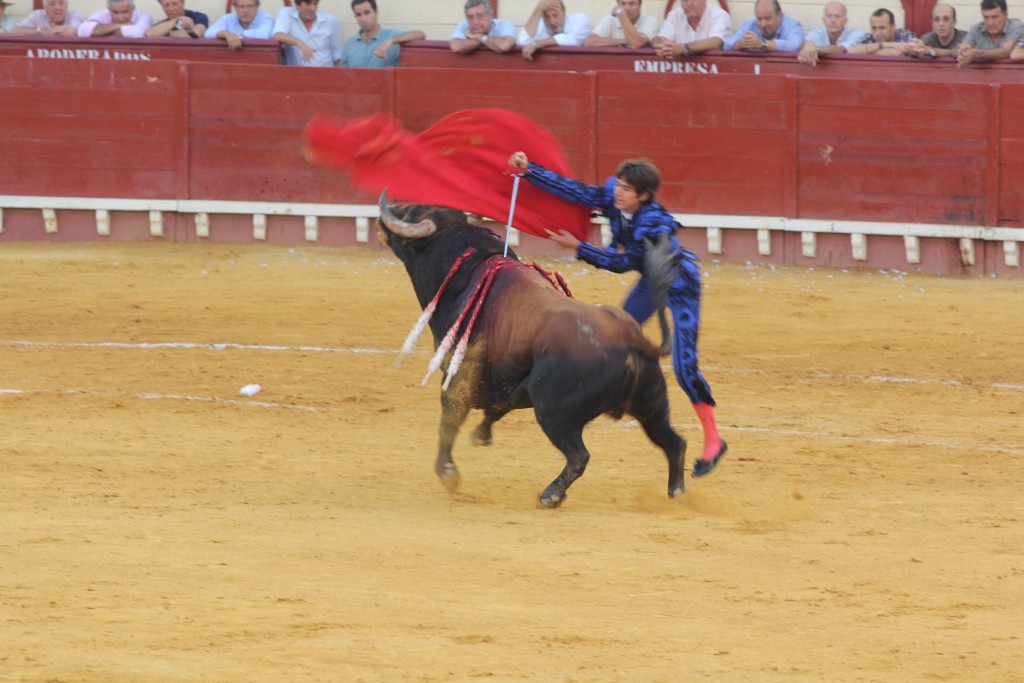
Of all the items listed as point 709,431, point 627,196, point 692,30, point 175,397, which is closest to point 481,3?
point 692,30

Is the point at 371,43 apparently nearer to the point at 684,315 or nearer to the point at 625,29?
the point at 625,29

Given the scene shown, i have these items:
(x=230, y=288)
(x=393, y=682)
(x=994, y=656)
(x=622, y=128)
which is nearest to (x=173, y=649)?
(x=393, y=682)

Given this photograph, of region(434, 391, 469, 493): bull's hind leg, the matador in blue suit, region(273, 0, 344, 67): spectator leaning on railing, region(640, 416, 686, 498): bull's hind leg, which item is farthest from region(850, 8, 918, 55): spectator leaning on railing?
region(434, 391, 469, 493): bull's hind leg

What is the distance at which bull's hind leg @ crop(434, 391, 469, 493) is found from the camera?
4578mm

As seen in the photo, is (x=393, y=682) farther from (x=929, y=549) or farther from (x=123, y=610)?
(x=929, y=549)

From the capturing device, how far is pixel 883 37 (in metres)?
10.1

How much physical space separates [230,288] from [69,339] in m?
1.53

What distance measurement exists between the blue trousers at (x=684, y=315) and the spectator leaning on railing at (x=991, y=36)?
569cm

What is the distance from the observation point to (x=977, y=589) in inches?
146

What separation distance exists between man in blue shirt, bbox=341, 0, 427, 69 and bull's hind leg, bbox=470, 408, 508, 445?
5.85m

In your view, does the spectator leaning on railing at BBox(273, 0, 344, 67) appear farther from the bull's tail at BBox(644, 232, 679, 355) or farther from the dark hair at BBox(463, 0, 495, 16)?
the bull's tail at BBox(644, 232, 679, 355)

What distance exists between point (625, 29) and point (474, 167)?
5.40 metres

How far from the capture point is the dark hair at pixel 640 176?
4582mm

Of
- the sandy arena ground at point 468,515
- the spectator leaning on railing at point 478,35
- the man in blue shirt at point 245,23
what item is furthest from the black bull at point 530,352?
the man in blue shirt at point 245,23
